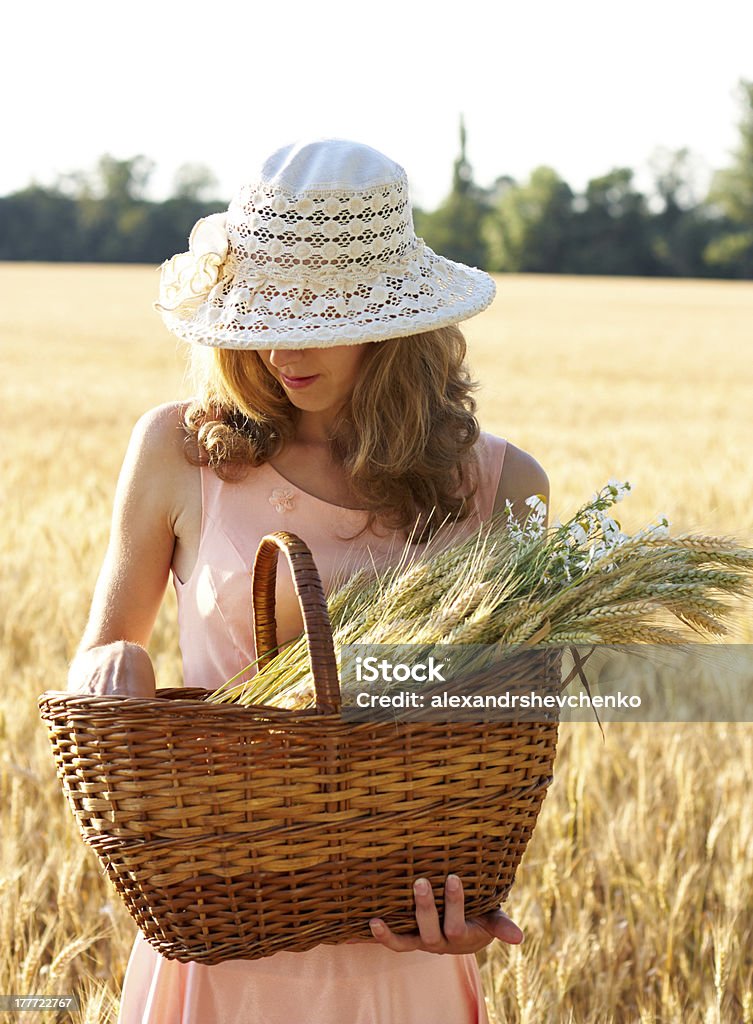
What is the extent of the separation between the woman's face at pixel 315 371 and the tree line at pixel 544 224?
53437mm

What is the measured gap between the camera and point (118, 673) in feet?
4.51

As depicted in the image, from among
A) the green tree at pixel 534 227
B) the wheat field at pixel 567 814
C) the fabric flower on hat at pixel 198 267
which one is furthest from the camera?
the green tree at pixel 534 227

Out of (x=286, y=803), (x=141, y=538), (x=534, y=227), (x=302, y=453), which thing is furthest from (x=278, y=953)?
(x=534, y=227)

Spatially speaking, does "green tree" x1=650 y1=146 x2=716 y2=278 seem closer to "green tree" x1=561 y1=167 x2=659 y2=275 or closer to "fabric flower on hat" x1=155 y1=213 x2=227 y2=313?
"green tree" x1=561 y1=167 x2=659 y2=275

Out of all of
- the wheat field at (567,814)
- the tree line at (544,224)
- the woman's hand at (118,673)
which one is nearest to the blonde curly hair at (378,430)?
the wheat field at (567,814)

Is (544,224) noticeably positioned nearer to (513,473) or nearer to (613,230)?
(613,230)

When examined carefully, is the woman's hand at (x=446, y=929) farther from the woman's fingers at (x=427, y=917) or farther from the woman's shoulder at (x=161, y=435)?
the woman's shoulder at (x=161, y=435)

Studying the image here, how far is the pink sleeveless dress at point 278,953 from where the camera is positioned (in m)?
1.57

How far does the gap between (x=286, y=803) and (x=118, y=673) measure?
0.89ft

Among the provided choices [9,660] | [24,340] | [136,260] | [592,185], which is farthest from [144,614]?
[592,185]

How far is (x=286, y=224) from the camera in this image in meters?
1.59

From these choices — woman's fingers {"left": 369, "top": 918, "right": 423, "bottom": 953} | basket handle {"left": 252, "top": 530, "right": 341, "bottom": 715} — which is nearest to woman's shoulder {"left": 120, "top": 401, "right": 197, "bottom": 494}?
basket handle {"left": 252, "top": 530, "right": 341, "bottom": 715}

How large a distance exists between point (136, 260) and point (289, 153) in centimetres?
5493

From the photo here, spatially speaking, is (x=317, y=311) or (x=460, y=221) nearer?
(x=317, y=311)
